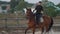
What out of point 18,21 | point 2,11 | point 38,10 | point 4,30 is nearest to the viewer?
point 38,10

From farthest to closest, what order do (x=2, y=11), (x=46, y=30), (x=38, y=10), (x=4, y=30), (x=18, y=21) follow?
(x=2, y=11) < (x=18, y=21) < (x=4, y=30) < (x=46, y=30) < (x=38, y=10)

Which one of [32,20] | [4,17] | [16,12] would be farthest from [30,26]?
[16,12]

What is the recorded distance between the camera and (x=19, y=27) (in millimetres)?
10484

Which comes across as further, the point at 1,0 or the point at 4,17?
the point at 1,0

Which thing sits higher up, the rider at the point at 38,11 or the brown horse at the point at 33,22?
the rider at the point at 38,11

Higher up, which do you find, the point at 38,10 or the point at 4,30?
the point at 38,10

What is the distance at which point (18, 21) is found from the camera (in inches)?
424

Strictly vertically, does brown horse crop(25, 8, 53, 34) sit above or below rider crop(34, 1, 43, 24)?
below

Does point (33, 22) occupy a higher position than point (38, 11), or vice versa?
point (38, 11)

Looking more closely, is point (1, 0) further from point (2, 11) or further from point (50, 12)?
point (50, 12)

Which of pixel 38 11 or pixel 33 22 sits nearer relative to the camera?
pixel 38 11

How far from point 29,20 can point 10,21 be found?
312 cm

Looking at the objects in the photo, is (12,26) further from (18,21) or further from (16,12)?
(16,12)

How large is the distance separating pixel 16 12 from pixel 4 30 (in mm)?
2126
